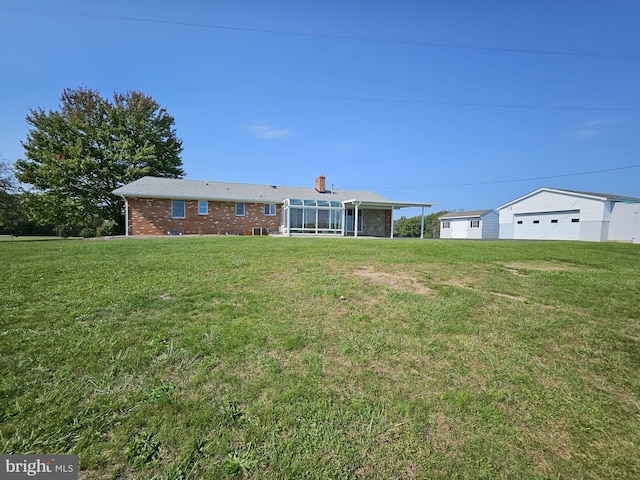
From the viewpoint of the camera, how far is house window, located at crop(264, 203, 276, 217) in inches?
874

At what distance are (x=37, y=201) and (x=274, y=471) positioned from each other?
30806mm

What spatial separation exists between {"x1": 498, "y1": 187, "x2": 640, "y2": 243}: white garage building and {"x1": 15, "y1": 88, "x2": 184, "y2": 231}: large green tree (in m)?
35.3

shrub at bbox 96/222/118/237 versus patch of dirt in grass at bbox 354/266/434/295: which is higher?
shrub at bbox 96/222/118/237

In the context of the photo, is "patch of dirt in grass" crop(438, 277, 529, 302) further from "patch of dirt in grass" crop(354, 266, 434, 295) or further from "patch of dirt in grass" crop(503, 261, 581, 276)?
"patch of dirt in grass" crop(503, 261, 581, 276)

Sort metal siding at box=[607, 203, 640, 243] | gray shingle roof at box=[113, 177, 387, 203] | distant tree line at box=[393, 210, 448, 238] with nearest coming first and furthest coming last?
1. gray shingle roof at box=[113, 177, 387, 203]
2. metal siding at box=[607, 203, 640, 243]
3. distant tree line at box=[393, 210, 448, 238]

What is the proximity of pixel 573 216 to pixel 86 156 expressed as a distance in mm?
41023

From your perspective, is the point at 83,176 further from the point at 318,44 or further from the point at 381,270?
the point at 381,270

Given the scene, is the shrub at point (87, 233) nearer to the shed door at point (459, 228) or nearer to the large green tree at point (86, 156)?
the large green tree at point (86, 156)

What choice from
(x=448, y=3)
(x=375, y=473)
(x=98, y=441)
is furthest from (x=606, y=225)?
(x=98, y=441)

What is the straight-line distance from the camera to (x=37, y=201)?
74.3 ft

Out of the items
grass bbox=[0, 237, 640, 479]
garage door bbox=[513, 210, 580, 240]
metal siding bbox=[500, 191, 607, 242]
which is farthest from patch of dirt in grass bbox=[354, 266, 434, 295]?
garage door bbox=[513, 210, 580, 240]

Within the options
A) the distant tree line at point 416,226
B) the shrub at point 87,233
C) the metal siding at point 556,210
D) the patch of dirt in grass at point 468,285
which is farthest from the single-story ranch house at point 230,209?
the distant tree line at point 416,226

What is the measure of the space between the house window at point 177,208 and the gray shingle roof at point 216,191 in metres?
0.49

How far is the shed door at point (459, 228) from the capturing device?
3562 centimetres
